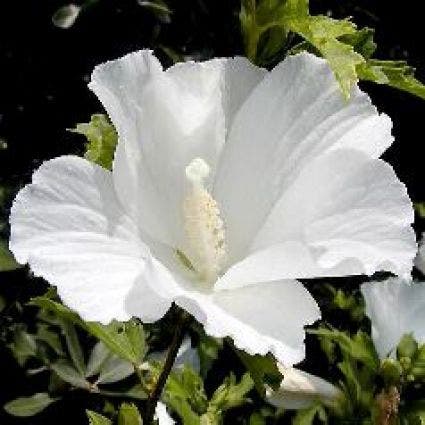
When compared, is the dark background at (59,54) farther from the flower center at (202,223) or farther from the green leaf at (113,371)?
the flower center at (202,223)

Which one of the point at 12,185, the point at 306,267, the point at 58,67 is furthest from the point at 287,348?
the point at 58,67

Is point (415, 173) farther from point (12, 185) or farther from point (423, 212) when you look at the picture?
point (12, 185)

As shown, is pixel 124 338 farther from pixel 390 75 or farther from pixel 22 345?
pixel 22 345

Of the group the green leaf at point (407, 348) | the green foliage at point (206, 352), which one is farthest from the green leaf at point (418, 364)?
the green foliage at point (206, 352)

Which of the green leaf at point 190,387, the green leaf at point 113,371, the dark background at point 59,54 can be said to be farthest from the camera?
the dark background at point 59,54

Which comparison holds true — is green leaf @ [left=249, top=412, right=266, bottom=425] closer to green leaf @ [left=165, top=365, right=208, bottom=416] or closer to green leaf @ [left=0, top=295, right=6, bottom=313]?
green leaf @ [left=165, top=365, right=208, bottom=416]

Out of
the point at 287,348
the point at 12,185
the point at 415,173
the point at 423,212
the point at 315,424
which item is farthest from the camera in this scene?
the point at 415,173
